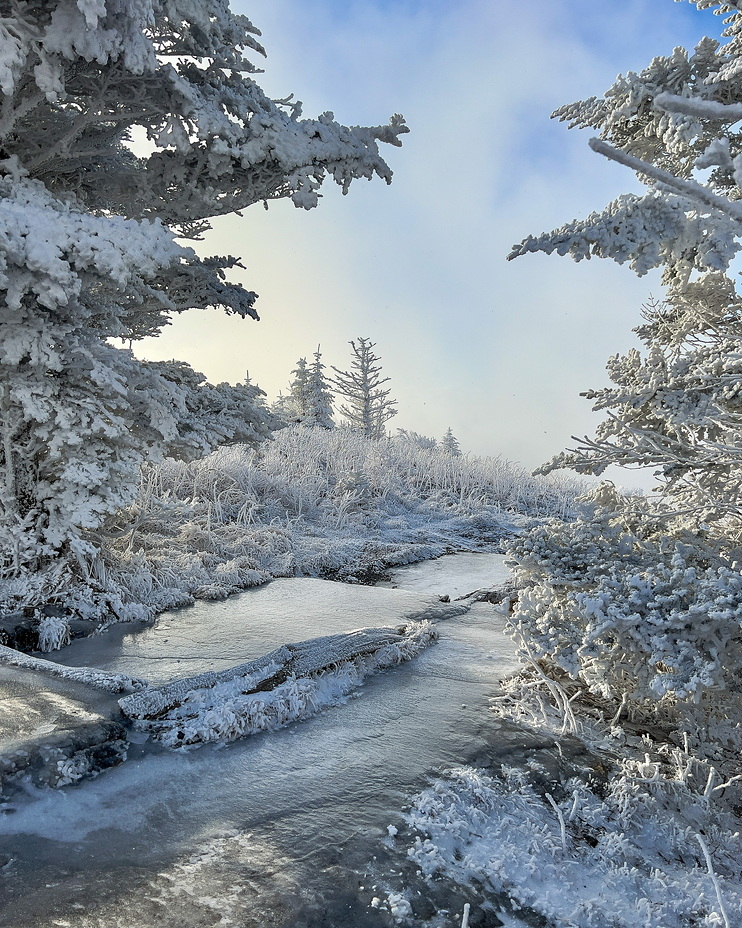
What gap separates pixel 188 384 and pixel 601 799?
562cm

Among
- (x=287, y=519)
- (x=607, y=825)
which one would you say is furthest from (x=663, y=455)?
(x=287, y=519)

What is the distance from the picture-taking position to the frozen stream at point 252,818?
198 centimetres

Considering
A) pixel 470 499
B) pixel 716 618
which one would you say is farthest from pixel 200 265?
pixel 470 499

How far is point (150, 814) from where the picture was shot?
8.30ft

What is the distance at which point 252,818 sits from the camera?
2510mm

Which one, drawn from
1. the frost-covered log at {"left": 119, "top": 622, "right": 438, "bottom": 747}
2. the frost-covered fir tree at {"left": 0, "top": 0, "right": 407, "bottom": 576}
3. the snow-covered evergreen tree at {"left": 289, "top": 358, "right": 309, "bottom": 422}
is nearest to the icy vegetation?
the frost-covered fir tree at {"left": 0, "top": 0, "right": 407, "bottom": 576}

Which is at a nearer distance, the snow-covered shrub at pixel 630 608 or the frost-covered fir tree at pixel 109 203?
the snow-covered shrub at pixel 630 608

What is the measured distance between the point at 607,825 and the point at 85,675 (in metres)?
3.49

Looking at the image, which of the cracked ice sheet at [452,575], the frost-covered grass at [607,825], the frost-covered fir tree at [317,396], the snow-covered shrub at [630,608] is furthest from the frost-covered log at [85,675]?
the frost-covered fir tree at [317,396]

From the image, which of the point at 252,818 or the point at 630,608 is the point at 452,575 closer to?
the point at 630,608

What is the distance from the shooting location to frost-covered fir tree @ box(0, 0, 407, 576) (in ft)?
13.9

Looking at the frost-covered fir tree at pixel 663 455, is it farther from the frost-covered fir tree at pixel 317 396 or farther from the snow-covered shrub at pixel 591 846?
the frost-covered fir tree at pixel 317 396

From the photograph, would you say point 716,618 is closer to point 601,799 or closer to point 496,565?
point 601,799

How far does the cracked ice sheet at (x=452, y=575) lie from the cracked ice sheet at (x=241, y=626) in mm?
885
